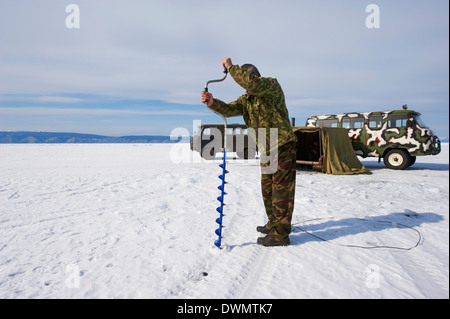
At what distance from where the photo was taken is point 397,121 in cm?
994

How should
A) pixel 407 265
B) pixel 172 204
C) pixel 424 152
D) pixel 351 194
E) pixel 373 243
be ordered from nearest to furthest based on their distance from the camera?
pixel 407 265 → pixel 373 243 → pixel 172 204 → pixel 351 194 → pixel 424 152

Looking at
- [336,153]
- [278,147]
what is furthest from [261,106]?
[336,153]

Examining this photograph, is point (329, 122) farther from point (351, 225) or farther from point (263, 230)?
point (263, 230)

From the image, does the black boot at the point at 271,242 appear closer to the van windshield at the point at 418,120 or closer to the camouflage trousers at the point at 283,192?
the camouflage trousers at the point at 283,192

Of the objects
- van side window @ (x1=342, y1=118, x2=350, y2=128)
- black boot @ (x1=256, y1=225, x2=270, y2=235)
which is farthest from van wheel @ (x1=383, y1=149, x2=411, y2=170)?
black boot @ (x1=256, y1=225, x2=270, y2=235)

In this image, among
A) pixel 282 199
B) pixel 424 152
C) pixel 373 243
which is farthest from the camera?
pixel 424 152

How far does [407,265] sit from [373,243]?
1.81 feet

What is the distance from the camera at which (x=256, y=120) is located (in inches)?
119

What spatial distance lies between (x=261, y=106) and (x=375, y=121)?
31.3ft

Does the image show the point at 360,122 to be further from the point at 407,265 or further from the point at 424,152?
the point at 407,265

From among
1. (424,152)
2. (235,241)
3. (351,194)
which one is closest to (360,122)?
(424,152)

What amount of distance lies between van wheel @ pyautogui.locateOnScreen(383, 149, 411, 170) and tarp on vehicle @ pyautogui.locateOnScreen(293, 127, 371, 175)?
1.64m

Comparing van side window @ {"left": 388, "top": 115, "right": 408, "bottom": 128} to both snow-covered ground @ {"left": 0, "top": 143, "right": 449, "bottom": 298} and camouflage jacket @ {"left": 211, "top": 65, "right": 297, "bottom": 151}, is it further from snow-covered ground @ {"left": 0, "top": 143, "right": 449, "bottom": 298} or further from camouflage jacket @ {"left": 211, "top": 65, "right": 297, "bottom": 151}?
camouflage jacket @ {"left": 211, "top": 65, "right": 297, "bottom": 151}

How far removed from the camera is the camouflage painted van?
9531 millimetres
